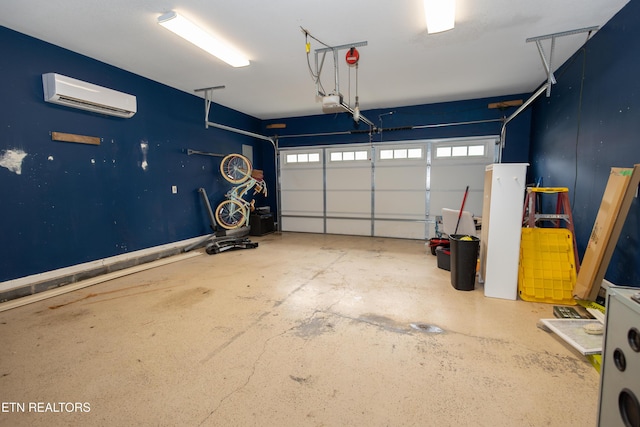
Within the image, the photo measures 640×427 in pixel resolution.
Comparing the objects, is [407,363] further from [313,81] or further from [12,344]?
[313,81]

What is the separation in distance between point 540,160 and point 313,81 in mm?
4014

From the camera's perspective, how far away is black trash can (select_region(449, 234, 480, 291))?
10.2ft

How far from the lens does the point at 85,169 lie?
12.1 ft

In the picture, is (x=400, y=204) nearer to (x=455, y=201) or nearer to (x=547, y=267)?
(x=455, y=201)

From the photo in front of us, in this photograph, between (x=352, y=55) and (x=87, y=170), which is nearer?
(x=352, y=55)

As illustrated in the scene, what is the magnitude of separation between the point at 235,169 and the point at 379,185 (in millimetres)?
3180

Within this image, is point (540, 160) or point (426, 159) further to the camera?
point (426, 159)

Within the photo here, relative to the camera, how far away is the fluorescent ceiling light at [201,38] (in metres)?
2.73

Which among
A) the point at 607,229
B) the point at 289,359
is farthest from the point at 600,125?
the point at 289,359

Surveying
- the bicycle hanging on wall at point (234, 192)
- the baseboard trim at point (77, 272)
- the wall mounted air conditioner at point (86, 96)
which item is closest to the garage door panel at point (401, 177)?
the bicycle hanging on wall at point (234, 192)

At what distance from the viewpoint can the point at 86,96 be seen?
3465 millimetres

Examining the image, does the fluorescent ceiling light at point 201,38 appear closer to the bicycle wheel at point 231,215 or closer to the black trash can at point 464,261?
the bicycle wheel at point 231,215

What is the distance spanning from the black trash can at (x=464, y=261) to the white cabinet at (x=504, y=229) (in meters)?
0.13

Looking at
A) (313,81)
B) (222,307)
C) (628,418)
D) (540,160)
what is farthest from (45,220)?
(540,160)
